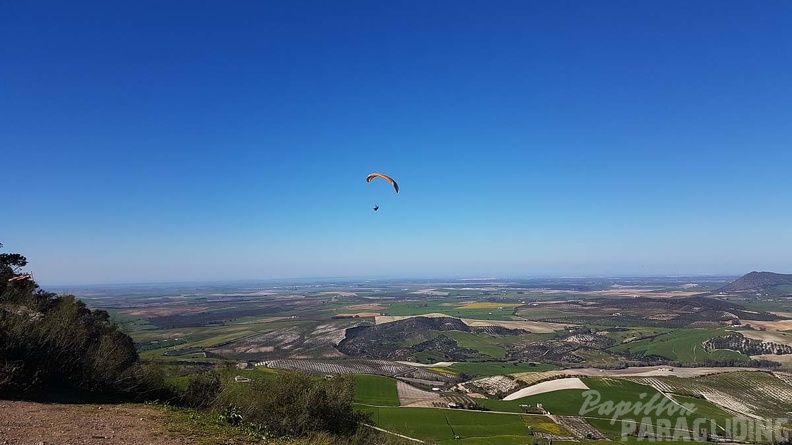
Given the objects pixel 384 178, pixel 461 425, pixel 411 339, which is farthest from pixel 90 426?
pixel 411 339

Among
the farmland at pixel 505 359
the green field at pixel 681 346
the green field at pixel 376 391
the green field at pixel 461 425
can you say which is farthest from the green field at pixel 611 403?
the green field at pixel 681 346

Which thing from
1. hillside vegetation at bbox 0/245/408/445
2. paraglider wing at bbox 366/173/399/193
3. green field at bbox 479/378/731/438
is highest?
paraglider wing at bbox 366/173/399/193

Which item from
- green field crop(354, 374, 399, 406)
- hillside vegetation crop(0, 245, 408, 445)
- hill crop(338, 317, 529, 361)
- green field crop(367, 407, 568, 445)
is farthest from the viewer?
hill crop(338, 317, 529, 361)

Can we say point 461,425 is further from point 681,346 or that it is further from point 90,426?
point 681,346

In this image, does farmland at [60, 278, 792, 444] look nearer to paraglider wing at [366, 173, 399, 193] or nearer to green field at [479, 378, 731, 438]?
green field at [479, 378, 731, 438]

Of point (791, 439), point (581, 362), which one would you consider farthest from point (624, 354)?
point (791, 439)

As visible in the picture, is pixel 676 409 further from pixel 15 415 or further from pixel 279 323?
pixel 279 323

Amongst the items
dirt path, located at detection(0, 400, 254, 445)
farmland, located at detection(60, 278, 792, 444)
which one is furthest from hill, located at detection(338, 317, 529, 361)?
dirt path, located at detection(0, 400, 254, 445)
